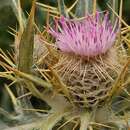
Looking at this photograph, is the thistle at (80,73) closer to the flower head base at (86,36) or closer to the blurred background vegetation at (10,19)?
the flower head base at (86,36)

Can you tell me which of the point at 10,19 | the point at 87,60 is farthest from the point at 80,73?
the point at 10,19

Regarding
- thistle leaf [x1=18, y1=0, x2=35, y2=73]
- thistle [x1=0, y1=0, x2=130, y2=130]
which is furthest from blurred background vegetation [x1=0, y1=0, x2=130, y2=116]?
thistle leaf [x1=18, y1=0, x2=35, y2=73]

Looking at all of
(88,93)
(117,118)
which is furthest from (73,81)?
(117,118)

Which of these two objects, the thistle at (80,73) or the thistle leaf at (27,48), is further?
the thistle at (80,73)

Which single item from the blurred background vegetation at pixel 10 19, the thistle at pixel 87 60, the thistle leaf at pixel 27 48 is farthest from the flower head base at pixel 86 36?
the blurred background vegetation at pixel 10 19

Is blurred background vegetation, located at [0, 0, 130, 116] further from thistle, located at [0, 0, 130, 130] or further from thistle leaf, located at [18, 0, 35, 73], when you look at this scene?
thistle leaf, located at [18, 0, 35, 73]

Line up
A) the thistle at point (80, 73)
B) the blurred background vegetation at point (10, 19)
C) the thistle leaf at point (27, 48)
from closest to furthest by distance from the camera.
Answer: the thistle leaf at point (27, 48) → the thistle at point (80, 73) → the blurred background vegetation at point (10, 19)

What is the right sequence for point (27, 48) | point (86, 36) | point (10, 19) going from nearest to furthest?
point (27, 48) < point (86, 36) < point (10, 19)

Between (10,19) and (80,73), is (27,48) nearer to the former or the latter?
(80,73)

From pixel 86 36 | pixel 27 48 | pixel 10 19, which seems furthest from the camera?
pixel 10 19
